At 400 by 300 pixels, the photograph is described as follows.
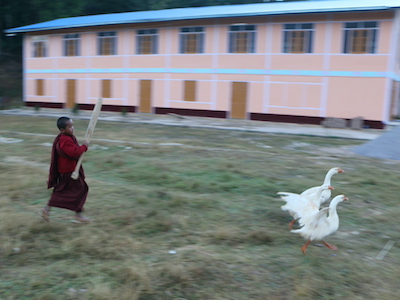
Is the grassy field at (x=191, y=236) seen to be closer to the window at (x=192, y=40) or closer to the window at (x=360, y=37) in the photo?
the window at (x=360, y=37)

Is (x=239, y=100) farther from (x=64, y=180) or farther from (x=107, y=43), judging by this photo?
(x=64, y=180)

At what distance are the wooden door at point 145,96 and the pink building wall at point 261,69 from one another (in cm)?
24

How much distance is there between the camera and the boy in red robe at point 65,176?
476 centimetres

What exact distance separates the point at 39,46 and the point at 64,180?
85.8ft

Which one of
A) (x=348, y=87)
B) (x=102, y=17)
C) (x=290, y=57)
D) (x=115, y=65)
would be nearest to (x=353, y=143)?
(x=348, y=87)

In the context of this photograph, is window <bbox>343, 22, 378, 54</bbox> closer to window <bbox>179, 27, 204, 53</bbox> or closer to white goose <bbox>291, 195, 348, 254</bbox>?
window <bbox>179, 27, 204, 53</bbox>

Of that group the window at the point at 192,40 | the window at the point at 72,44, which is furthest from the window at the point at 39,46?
the window at the point at 192,40

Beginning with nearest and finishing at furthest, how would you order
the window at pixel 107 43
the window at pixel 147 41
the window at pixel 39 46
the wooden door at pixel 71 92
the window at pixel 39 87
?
the window at pixel 147 41 < the window at pixel 107 43 < the wooden door at pixel 71 92 < the window at pixel 39 46 < the window at pixel 39 87

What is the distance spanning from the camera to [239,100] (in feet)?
69.9

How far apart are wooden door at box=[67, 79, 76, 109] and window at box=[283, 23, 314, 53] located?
13.9 meters

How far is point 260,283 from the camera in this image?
3666 mm

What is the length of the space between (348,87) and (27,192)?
15.9 metres

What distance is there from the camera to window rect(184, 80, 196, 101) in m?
22.4

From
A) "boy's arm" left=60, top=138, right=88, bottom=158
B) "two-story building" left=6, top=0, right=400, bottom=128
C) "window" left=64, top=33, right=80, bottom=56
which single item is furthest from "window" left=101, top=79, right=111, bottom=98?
"boy's arm" left=60, top=138, right=88, bottom=158
